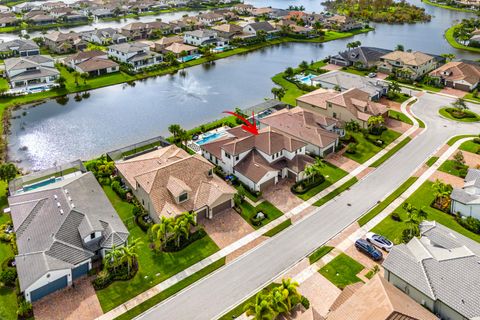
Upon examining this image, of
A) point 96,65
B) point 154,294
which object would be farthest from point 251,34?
point 154,294

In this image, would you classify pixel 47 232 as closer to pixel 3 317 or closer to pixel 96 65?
pixel 3 317

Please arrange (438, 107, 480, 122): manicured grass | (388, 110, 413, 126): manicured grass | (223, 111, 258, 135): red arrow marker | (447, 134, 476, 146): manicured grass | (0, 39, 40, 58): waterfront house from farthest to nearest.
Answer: (0, 39, 40, 58): waterfront house
(438, 107, 480, 122): manicured grass
(388, 110, 413, 126): manicured grass
(447, 134, 476, 146): manicured grass
(223, 111, 258, 135): red arrow marker

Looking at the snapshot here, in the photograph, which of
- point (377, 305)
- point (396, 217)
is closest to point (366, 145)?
point (396, 217)

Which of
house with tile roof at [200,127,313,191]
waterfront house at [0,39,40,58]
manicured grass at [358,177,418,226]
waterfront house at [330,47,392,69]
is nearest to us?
manicured grass at [358,177,418,226]

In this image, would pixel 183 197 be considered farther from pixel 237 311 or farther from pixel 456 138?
pixel 456 138

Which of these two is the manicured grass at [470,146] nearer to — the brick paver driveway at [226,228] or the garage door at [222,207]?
the brick paver driveway at [226,228]

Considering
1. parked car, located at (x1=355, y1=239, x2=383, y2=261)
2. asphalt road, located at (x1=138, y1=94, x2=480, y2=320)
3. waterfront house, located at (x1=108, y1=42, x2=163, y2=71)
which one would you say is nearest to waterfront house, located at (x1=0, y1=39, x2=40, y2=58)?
waterfront house, located at (x1=108, y1=42, x2=163, y2=71)

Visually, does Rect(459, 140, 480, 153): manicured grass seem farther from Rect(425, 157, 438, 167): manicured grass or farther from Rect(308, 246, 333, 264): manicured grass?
Rect(308, 246, 333, 264): manicured grass
